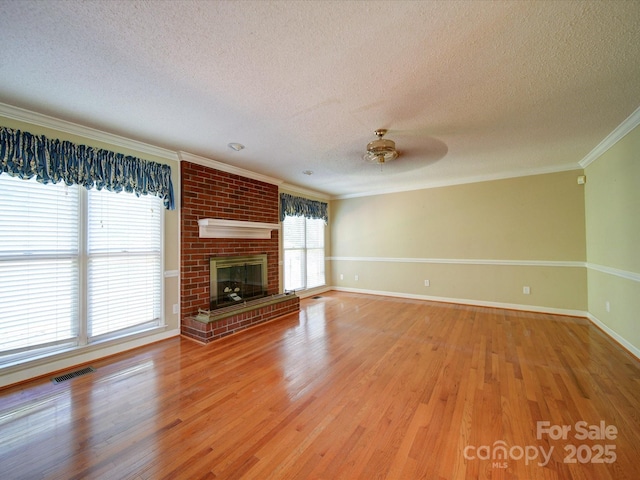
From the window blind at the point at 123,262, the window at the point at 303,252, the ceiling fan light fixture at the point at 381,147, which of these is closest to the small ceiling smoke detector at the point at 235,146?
the window blind at the point at 123,262

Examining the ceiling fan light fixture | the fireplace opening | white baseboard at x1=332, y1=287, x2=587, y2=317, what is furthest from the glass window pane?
the ceiling fan light fixture

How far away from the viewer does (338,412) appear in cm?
187

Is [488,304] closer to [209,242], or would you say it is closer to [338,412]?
[338,412]

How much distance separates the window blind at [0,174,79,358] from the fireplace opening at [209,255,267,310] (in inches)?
60.6

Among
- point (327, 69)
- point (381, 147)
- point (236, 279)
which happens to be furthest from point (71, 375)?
point (381, 147)

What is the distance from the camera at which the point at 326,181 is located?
16.5 ft

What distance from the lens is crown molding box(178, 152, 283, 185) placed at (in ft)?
11.4

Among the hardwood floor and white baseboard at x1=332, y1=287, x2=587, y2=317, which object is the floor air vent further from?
white baseboard at x1=332, y1=287, x2=587, y2=317

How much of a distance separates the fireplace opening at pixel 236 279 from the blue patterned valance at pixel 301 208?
1.16 m

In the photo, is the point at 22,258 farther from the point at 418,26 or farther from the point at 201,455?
the point at 418,26

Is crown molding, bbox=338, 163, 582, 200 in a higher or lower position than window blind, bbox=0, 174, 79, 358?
higher

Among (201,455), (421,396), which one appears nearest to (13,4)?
(201,455)

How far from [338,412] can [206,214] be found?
3094 millimetres

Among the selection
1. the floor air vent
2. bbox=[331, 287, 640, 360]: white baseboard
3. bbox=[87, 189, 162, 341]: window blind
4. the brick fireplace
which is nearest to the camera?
the floor air vent
